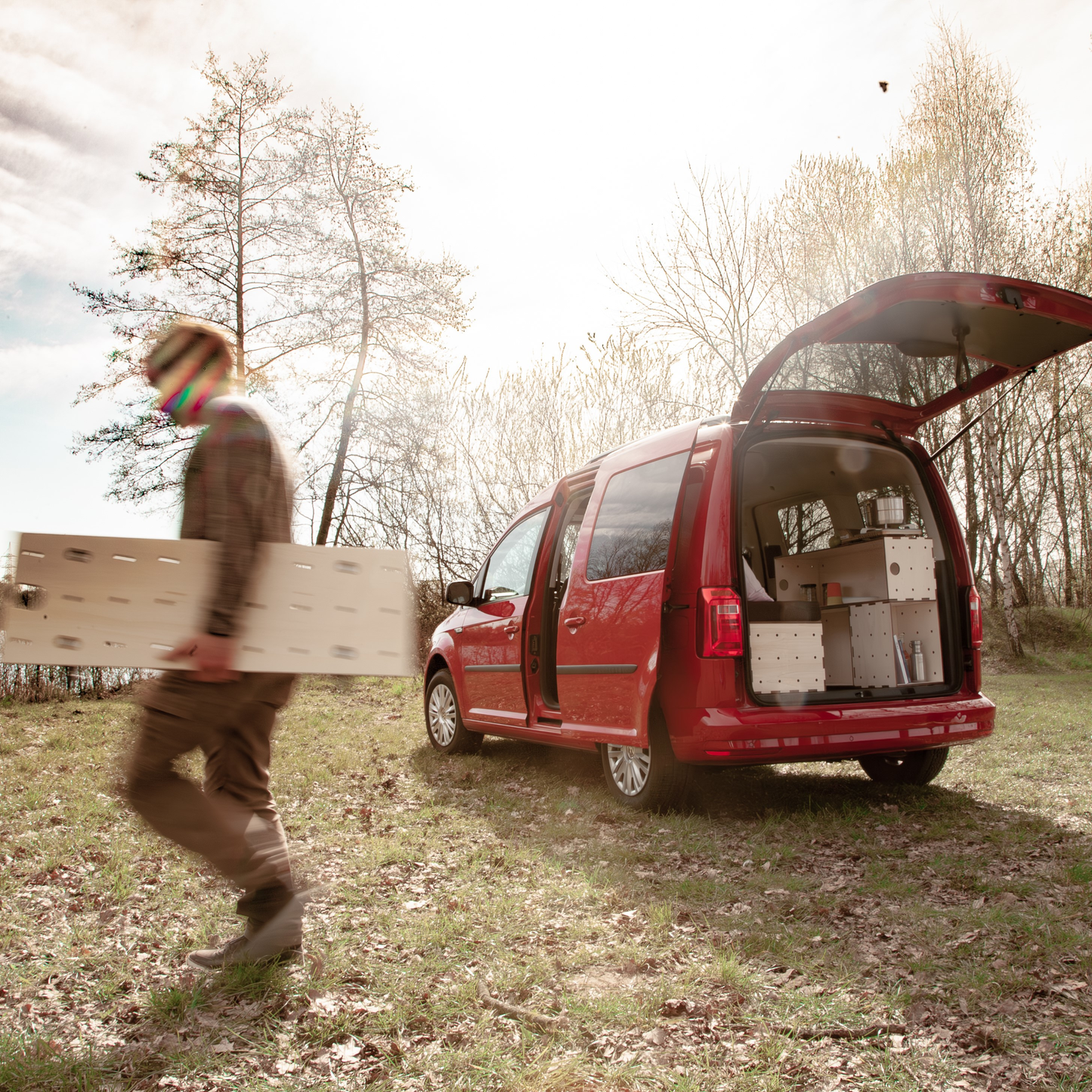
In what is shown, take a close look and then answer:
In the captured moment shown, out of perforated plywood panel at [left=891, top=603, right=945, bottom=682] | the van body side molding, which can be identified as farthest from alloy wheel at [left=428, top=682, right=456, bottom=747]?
perforated plywood panel at [left=891, top=603, right=945, bottom=682]

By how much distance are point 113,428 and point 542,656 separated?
12562 mm

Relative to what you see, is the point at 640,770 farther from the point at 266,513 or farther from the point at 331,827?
the point at 266,513

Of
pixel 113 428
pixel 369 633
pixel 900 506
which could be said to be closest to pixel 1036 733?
pixel 900 506

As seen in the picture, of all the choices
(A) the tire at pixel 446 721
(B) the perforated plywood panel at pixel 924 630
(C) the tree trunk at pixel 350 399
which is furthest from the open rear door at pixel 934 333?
(C) the tree trunk at pixel 350 399

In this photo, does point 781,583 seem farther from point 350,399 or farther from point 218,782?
point 350,399

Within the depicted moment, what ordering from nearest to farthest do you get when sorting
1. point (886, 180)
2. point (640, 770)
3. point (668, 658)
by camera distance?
point (668, 658)
point (640, 770)
point (886, 180)

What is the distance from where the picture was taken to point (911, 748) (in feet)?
14.8

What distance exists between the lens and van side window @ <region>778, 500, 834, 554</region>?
232 inches

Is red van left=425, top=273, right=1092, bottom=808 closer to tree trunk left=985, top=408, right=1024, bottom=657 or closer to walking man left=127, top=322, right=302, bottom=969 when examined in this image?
walking man left=127, top=322, right=302, bottom=969

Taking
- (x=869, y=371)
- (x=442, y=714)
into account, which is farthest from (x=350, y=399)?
(x=442, y=714)

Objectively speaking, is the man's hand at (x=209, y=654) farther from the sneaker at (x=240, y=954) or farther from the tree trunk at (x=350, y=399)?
the tree trunk at (x=350, y=399)

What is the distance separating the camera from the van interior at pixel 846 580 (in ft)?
15.1

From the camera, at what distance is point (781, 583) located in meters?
6.27

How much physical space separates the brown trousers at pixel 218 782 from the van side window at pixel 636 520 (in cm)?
238
